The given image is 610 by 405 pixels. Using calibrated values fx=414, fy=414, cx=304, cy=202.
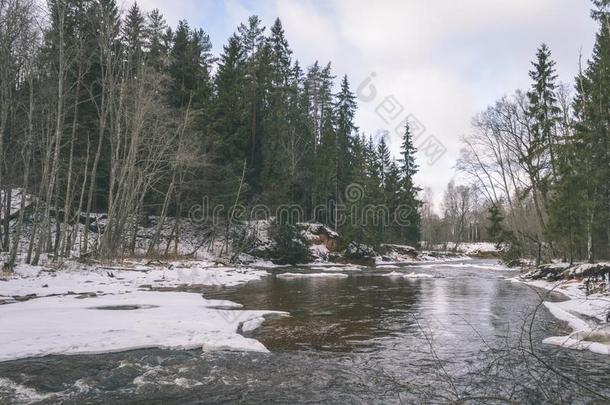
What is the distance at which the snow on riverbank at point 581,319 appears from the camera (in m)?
7.21

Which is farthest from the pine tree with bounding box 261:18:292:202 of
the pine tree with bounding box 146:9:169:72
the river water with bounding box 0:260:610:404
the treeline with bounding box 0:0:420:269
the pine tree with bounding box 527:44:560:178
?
the river water with bounding box 0:260:610:404

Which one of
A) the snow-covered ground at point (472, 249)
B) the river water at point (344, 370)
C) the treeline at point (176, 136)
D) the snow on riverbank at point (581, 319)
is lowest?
the river water at point (344, 370)

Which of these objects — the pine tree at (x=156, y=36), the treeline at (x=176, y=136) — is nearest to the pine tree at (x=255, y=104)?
the treeline at (x=176, y=136)

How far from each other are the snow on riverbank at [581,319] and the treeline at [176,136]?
18.0m

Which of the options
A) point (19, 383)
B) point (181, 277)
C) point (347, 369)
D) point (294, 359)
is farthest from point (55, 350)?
point (181, 277)

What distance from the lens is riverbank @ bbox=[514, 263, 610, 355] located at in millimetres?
7379

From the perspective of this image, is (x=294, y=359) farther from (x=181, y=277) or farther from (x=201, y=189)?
(x=201, y=189)

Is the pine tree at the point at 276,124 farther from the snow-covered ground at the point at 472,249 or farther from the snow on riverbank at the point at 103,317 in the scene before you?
the snow-covered ground at the point at 472,249

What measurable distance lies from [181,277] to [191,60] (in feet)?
76.2

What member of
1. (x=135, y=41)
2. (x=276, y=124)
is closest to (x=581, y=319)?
(x=135, y=41)

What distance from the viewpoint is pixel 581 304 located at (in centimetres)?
1220

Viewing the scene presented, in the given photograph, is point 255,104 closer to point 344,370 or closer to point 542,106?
point 542,106

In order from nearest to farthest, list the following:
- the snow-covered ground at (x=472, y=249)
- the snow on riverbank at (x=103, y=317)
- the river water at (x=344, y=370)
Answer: the river water at (x=344, y=370), the snow on riverbank at (x=103, y=317), the snow-covered ground at (x=472, y=249)

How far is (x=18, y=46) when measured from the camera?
1596 centimetres
